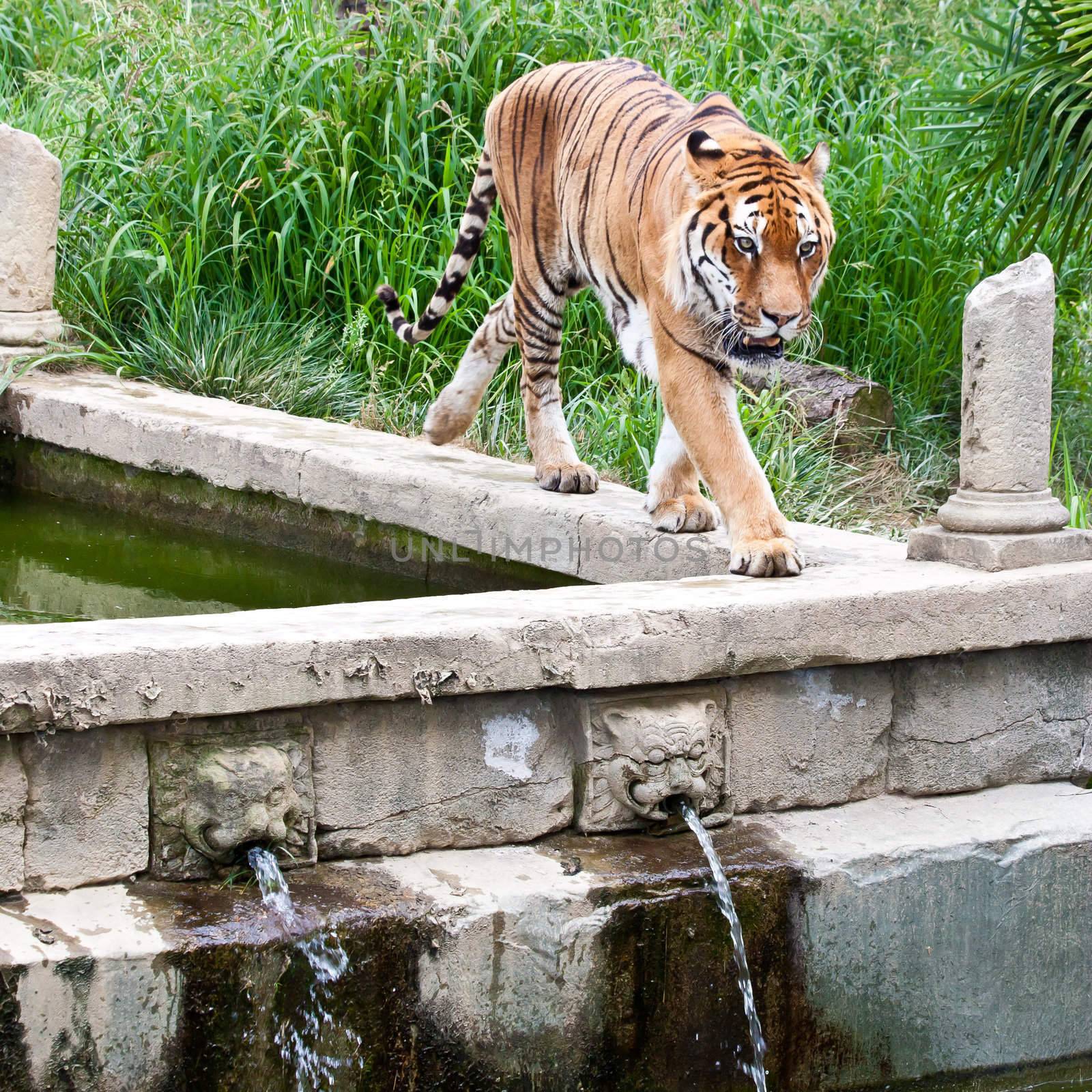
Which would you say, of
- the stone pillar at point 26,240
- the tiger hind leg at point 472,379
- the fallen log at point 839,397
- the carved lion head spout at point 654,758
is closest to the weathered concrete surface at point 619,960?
the carved lion head spout at point 654,758

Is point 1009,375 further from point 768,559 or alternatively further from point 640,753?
point 640,753

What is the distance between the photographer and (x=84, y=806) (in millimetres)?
2764

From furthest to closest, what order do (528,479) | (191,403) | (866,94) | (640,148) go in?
(866,94), (191,403), (528,479), (640,148)

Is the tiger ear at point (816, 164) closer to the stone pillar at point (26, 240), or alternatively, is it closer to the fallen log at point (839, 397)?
the fallen log at point (839, 397)

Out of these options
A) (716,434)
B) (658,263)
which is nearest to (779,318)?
(716,434)

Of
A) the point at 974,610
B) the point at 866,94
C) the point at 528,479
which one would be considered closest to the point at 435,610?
the point at 974,610

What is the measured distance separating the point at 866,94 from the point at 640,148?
459cm

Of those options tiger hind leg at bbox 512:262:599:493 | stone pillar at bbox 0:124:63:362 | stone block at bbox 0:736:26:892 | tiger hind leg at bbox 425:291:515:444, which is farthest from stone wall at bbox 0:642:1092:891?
stone pillar at bbox 0:124:63:362

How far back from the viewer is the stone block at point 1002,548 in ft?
11.5

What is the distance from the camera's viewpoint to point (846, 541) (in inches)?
157

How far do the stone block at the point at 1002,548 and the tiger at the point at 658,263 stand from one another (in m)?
0.35

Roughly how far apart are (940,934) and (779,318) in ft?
4.85

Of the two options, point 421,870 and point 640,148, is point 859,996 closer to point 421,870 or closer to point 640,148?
point 421,870

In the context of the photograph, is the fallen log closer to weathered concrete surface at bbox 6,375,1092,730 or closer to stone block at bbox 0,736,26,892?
weathered concrete surface at bbox 6,375,1092,730
